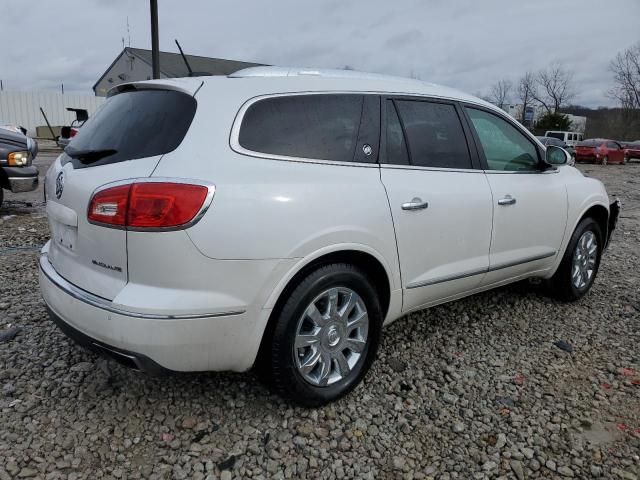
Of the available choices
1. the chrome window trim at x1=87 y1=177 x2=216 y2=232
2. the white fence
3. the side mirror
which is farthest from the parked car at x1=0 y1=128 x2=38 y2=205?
the white fence

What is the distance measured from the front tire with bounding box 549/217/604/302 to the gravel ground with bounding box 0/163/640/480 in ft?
1.79

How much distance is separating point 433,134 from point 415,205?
585 millimetres

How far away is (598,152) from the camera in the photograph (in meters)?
26.1

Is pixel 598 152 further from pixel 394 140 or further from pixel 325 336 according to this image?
pixel 325 336

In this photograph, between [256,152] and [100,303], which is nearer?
[100,303]

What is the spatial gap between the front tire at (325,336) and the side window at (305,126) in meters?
0.58

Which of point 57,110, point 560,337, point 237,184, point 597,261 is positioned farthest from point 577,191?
point 57,110

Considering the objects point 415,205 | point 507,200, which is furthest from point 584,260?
point 415,205

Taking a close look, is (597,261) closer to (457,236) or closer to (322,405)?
(457,236)

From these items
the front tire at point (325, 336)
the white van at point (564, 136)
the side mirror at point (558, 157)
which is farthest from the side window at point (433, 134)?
the white van at point (564, 136)

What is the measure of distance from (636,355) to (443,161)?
183cm

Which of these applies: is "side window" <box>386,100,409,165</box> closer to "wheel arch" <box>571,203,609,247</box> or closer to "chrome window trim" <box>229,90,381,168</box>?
"chrome window trim" <box>229,90,381,168</box>

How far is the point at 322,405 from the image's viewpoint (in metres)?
2.71

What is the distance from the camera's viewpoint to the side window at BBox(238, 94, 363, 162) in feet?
8.03
